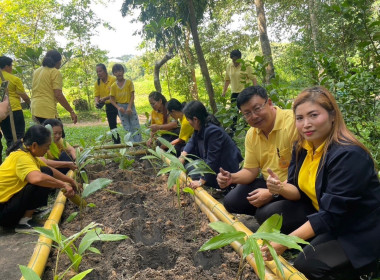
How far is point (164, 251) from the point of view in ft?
6.17

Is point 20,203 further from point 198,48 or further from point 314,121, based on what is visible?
point 198,48

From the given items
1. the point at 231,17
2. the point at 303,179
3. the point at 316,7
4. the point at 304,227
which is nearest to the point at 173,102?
the point at 303,179

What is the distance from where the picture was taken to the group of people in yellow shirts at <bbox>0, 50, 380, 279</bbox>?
4.43ft

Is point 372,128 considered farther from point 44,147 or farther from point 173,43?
point 173,43

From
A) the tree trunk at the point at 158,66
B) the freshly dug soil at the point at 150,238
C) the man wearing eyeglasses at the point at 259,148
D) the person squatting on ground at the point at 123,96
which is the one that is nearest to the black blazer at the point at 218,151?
the freshly dug soil at the point at 150,238

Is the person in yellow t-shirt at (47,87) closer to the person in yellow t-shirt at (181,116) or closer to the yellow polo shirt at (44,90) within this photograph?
the yellow polo shirt at (44,90)

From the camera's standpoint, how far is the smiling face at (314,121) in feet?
4.80

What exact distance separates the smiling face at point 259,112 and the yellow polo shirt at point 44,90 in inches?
108

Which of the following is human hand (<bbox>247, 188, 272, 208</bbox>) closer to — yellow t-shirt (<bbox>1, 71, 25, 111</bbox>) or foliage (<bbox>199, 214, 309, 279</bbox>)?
foliage (<bbox>199, 214, 309, 279</bbox>)

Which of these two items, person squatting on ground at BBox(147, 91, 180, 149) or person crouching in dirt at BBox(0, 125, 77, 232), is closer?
person crouching in dirt at BBox(0, 125, 77, 232)

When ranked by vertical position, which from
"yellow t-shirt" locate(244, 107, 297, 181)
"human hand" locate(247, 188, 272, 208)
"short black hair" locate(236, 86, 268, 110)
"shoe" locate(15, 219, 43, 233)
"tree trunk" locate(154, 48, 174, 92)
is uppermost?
"tree trunk" locate(154, 48, 174, 92)

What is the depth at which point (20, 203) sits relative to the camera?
8.23 ft

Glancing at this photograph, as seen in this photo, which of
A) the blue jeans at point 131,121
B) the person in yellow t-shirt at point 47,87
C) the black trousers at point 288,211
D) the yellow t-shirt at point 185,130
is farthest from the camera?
the blue jeans at point 131,121

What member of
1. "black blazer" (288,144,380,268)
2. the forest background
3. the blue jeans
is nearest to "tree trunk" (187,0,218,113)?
the forest background
